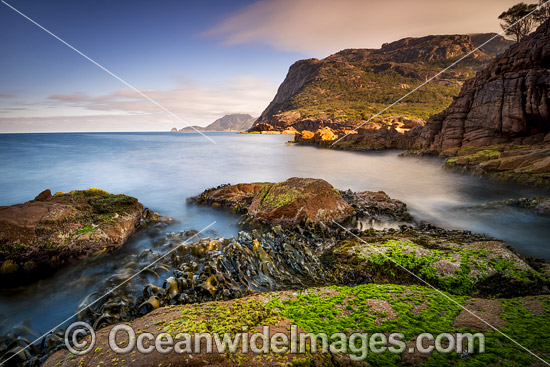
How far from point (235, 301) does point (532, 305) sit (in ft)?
13.6

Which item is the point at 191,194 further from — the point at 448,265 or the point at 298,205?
the point at 448,265

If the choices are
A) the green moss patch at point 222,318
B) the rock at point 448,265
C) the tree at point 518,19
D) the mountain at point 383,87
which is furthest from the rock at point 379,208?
the mountain at point 383,87

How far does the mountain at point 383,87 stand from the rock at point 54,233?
267 feet

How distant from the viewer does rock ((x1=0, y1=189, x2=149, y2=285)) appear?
518cm

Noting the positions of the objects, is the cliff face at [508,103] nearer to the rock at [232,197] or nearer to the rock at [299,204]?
the rock at [299,204]

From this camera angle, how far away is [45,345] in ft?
11.2

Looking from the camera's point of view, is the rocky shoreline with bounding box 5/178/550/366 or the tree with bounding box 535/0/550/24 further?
the tree with bounding box 535/0/550/24

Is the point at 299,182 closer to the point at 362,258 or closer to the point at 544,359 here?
the point at 362,258

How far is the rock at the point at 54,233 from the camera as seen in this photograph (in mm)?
5176

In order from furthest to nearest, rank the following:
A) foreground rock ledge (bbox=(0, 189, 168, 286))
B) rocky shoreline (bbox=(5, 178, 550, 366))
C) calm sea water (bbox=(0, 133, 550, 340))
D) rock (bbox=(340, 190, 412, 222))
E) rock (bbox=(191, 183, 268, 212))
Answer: rock (bbox=(191, 183, 268, 212))
rock (bbox=(340, 190, 412, 222))
foreground rock ledge (bbox=(0, 189, 168, 286))
calm sea water (bbox=(0, 133, 550, 340))
rocky shoreline (bbox=(5, 178, 550, 366))

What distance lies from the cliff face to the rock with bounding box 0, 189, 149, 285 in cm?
3041

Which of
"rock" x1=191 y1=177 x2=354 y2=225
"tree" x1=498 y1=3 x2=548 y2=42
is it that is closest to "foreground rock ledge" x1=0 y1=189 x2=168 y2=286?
"rock" x1=191 y1=177 x2=354 y2=225

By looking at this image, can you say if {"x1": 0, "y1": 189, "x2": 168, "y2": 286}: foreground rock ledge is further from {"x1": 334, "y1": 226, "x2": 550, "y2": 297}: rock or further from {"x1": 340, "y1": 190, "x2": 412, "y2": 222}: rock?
{"x1": 340, "y1": 190, "x2": 412, "y2": 222}: rock

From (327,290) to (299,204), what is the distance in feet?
13.4
